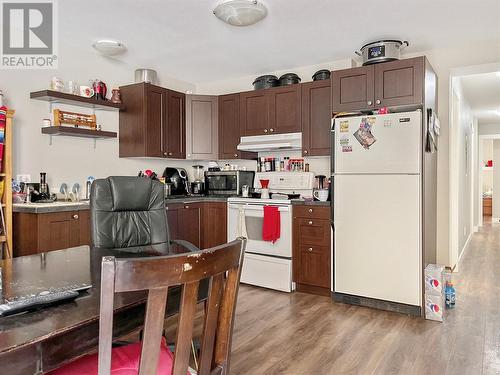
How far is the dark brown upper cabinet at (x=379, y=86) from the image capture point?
318 centimetres

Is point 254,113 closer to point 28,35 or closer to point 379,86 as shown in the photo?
point 379,86

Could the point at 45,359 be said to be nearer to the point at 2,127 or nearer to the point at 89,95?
the point at 2,127

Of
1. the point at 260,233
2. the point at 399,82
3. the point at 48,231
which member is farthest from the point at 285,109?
the point at 48,231

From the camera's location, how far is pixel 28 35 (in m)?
3.42

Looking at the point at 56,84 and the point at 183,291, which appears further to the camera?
the point at 56,84

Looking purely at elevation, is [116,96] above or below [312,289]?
above

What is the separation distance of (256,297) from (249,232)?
73cm

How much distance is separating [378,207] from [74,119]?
10.2ft

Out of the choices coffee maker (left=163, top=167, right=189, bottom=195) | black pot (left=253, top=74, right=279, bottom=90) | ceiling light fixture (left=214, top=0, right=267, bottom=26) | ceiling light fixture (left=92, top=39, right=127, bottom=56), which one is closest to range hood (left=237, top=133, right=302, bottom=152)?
black pot (left=253, top=74, right=279, bottom=90)

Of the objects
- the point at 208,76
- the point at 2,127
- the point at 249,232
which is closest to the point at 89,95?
the point at 2,127

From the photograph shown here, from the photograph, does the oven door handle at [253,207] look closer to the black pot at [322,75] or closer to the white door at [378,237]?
the white door at [378,237]

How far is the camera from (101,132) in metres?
4.00

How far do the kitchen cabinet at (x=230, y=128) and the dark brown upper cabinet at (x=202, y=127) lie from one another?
81mm

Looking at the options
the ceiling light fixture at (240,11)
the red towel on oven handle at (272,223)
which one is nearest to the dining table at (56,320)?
the ceiling light fixture at (240,11)
